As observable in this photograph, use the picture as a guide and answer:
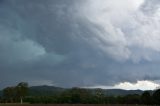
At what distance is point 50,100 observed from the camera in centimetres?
13662

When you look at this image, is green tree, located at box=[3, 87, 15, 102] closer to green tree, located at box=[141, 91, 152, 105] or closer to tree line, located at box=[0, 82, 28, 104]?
tree line, located at box=[0, 82, 28, 104]

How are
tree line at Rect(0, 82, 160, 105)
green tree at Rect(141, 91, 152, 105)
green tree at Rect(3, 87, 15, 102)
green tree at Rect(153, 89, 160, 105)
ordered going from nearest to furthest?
1. green tree at Rect(153, 89, 160, 105)
2. green tree at Rect(141, 91, 152, 105)
3. tree line at Rect(0, 82, 160, 105)
4. green tree at Rect(3, 87, 15, 102)

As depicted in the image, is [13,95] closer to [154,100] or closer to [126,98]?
[126,98]

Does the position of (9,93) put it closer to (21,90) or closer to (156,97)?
(21,90)

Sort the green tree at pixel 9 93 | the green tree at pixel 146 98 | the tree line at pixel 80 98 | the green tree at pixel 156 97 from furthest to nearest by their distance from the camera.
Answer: the green tree at pixel 9 93 < the tree line at pixel 80 98 < the green tree at pixel 146 98 < the green tree at pixel 156 97

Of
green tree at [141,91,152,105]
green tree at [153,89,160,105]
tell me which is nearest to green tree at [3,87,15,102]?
green tree at [141,91,152,105]

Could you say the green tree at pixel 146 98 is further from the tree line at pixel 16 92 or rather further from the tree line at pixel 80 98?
the tree line at pixel 16 92

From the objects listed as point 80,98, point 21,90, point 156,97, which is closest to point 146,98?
point 156,97

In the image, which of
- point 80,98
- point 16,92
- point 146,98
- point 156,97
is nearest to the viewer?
point 156,97

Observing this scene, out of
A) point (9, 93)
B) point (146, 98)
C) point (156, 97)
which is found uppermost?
point (9, 93)

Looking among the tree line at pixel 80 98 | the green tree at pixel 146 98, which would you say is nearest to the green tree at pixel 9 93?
the tree line at pixel 80 98

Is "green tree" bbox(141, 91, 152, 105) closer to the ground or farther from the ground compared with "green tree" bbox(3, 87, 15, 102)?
closer to the ground

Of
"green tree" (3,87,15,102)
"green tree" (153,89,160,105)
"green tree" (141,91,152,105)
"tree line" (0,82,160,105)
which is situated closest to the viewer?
"green tree" (153,89,160,105)

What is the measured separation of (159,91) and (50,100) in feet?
136
